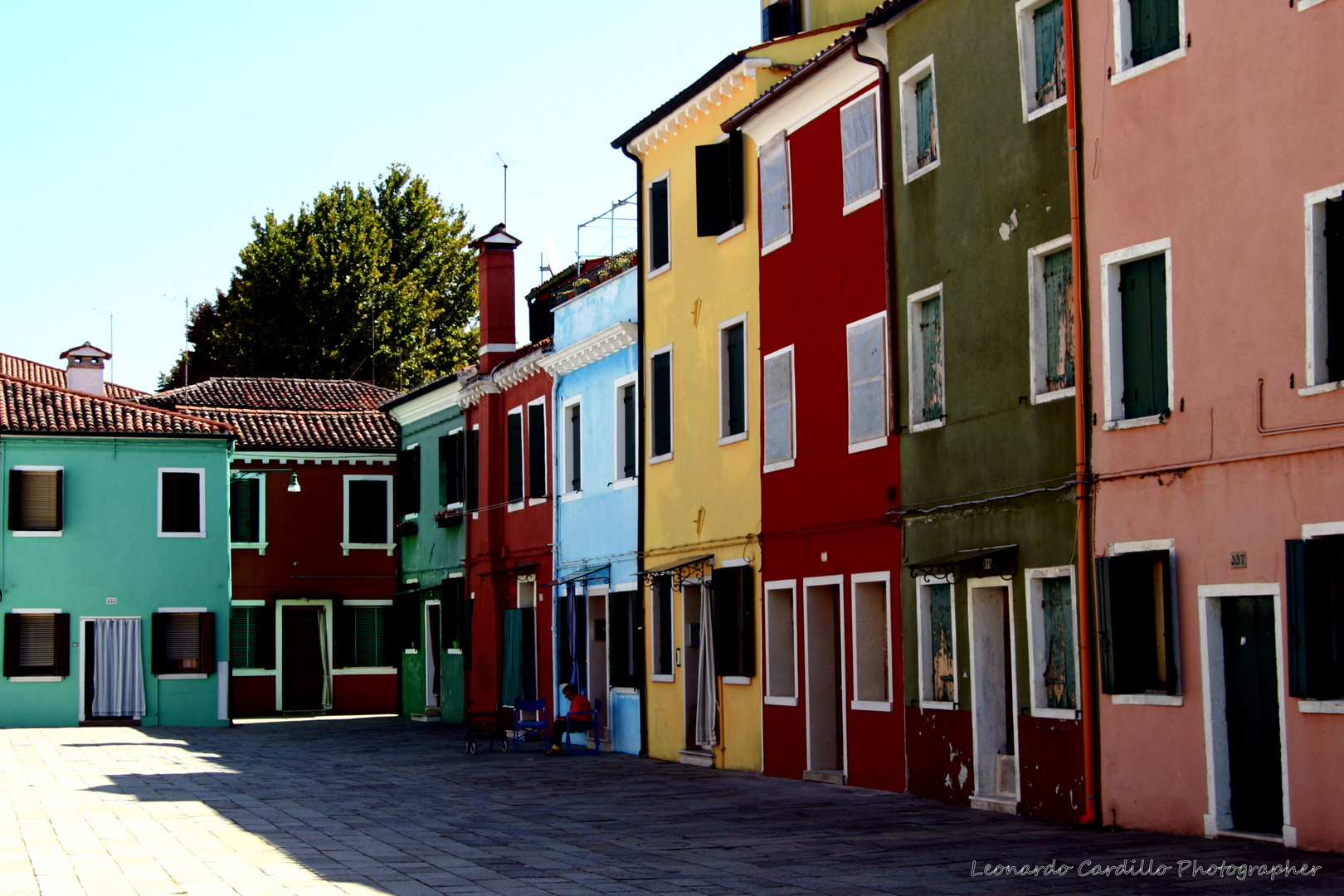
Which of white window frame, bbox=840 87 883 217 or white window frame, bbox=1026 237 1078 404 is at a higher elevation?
white window frame, bbox=840 87 883 217

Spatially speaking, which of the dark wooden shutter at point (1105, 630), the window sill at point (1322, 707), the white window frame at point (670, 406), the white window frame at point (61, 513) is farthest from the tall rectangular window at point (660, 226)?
the white window frame at point (61, 513)

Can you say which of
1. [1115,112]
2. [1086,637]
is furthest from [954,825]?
[1115,112]

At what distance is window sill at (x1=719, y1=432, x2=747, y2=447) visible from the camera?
2275 cm

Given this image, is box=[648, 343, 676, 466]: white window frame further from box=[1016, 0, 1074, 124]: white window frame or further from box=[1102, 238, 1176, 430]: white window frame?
box=[1102, 238, 1176, 430]: white window frame

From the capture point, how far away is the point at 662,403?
1011 inches

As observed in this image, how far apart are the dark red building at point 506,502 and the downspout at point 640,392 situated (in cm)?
377

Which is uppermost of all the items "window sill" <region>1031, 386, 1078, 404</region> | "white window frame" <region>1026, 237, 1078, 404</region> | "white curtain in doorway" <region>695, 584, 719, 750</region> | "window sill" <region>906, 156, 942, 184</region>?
"window sill" <region>906, 156, 942, 184</region>

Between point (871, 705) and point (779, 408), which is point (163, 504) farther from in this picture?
point (871, 705)

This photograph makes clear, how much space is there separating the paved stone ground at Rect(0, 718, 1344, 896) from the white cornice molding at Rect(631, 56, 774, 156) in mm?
9151

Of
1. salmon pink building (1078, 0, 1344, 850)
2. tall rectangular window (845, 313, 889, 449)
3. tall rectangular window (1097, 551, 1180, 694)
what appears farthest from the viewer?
tall rectangular window (845, 313, 889, 449)

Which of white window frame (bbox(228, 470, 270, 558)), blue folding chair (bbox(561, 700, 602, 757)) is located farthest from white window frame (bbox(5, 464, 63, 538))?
blue folding chair (bbox(561, 700, 602, 757))

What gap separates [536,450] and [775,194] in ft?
33.9

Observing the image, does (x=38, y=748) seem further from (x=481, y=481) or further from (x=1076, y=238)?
(x=1076, y=238)

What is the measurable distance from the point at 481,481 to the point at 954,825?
64.9 ft
